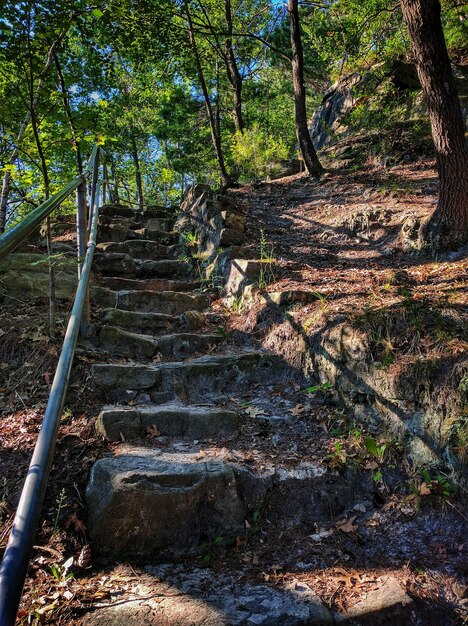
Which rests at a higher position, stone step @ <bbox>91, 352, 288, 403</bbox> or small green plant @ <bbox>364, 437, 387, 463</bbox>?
stone step @ <bbox>91, 352, 288, 403</bbox>

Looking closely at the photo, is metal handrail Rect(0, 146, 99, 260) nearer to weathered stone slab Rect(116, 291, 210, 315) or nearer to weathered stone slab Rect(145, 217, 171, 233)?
weathered stone slab Rect(116, 291, 210, 315)

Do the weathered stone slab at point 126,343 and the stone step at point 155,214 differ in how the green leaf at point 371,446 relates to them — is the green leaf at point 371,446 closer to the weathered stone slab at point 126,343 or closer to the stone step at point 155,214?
the weathered stone slab at point 126,343

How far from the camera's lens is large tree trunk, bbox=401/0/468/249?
4.18 m

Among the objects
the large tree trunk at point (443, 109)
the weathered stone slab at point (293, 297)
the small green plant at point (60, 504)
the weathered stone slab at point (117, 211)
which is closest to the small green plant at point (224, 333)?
the weathered stone slab at point (293, 297)

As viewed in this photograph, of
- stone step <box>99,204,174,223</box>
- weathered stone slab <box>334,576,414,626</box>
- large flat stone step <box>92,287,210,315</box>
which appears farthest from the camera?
stone step <box>99,204,174,223</box>

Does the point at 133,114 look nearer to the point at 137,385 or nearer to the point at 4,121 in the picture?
the point at 4,121

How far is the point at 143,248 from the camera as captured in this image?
6.57 meters

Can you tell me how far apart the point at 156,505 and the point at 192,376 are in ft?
4.78

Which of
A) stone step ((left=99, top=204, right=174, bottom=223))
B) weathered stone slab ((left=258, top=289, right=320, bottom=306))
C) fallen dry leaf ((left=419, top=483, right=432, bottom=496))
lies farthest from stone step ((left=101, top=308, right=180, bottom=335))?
stone step ((left=99, top=204, right=174, bottom=223))

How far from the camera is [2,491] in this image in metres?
2.14

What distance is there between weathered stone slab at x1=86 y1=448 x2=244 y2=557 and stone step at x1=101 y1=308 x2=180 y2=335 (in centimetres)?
211

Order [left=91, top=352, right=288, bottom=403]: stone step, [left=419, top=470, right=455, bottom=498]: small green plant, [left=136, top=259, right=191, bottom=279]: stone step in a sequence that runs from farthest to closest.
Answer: [left=136, top=259, right=191, bottom=279]: stone step
[left=91, top=352, right=288, bottom=403]: stone step
[left=419, top=470, right=455, bottom=498]: small green plant

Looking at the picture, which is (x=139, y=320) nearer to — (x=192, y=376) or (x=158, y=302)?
(x=158, y=302)

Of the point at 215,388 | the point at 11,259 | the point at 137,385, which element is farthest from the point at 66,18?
the point at 215,388
